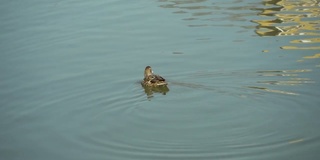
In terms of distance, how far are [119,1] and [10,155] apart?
940 cm

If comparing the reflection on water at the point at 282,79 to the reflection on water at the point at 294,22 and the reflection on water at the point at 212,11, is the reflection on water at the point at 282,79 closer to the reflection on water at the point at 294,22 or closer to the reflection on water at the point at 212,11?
the reflection on water at the point at 294,22

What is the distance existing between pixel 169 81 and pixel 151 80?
519 millimetres

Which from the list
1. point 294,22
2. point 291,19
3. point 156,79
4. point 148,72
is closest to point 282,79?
point 156,79

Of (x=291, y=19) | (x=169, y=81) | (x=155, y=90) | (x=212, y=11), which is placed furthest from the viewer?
(x=212, y=11)

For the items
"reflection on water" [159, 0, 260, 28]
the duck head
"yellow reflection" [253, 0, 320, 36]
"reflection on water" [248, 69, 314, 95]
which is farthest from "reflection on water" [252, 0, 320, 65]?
the duck head

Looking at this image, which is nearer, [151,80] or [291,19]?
[151,80]

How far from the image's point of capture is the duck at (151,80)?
10941 millimetres

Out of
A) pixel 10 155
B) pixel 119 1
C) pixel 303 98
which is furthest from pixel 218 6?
pixel 10 155

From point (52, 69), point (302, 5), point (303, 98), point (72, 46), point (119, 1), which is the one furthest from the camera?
point (119, 1)

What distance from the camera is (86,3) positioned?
715 inches

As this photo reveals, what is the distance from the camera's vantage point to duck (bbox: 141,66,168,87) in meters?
10.9

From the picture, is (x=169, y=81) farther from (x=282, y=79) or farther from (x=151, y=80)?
(x=282, y=79)

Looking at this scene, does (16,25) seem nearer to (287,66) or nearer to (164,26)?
(164,26)

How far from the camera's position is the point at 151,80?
11.0 meters
